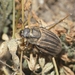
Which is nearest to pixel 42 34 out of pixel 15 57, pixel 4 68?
pixel 15 57

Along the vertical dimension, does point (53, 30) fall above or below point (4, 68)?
above

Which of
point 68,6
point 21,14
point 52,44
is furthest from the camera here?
point 68,6

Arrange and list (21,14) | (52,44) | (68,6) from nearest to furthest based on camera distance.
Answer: (52,44), (21,14), (68,6)

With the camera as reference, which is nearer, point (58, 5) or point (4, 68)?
point (4, 68)

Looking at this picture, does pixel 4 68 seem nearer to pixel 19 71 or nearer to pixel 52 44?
pixel 19 71

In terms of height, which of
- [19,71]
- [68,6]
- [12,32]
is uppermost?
[68,6]

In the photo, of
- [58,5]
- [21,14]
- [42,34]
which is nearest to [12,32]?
[21,14]

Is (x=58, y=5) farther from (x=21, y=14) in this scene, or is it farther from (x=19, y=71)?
(x=19, y=71)
